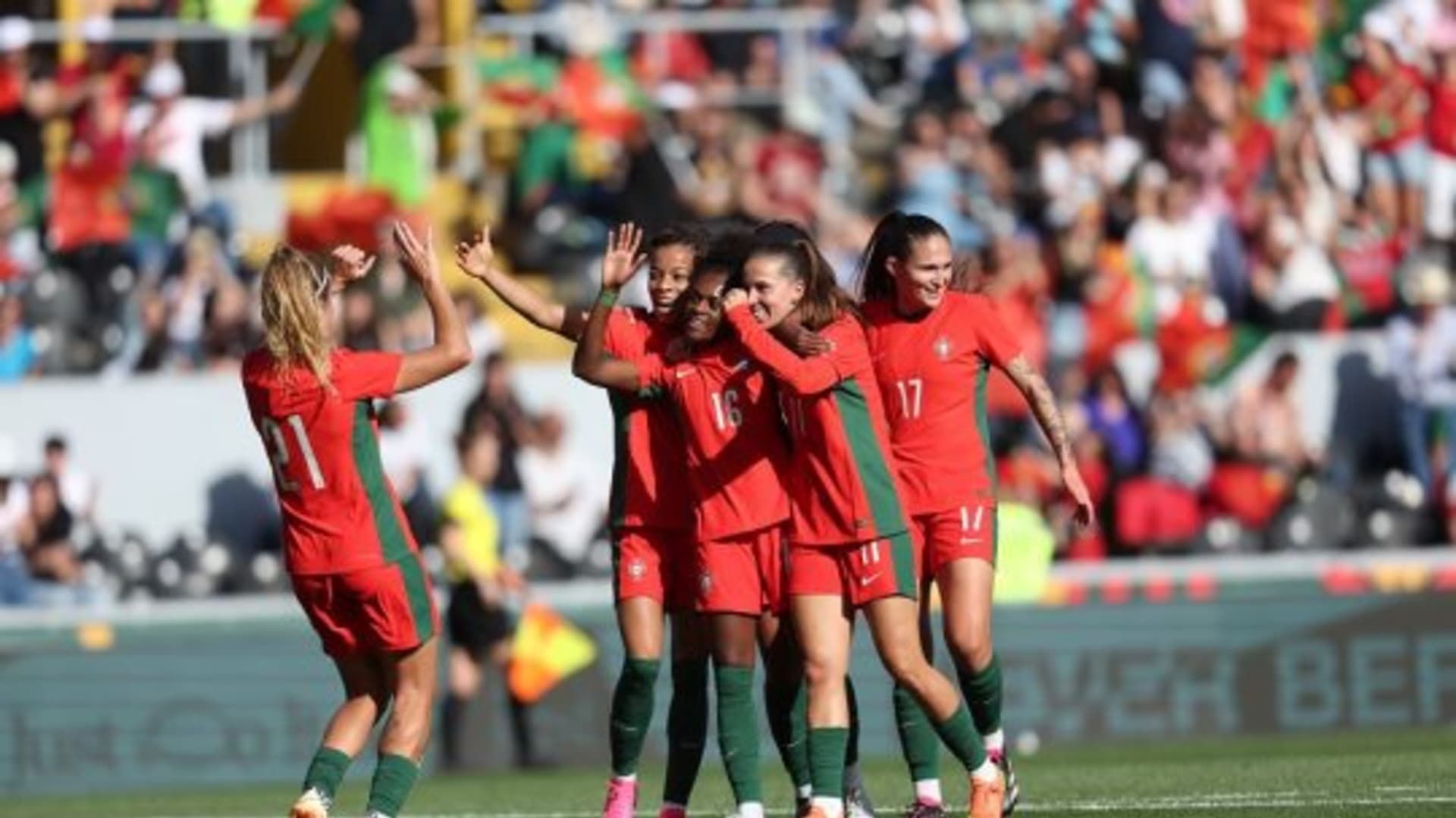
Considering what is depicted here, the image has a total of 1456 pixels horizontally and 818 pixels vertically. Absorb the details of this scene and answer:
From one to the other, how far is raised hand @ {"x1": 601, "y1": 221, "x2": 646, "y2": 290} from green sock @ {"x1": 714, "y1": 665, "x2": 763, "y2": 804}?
136 cm

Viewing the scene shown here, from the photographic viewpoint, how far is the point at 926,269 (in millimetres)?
12805

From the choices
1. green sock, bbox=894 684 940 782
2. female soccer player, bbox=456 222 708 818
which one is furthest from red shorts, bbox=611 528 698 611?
green sock, bbox=894 684 940 782

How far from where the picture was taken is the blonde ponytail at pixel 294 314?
38.2ft

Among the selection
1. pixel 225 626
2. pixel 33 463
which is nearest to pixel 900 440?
pixel 225 626

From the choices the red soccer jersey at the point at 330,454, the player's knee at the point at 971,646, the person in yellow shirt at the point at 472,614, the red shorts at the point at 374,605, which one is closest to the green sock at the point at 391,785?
the red shorts at the point at 374,605

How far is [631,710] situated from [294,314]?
1.88 m

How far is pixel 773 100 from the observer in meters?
24.2

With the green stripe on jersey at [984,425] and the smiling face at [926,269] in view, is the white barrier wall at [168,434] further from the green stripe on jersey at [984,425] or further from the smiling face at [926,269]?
the smiling face at [926,269]

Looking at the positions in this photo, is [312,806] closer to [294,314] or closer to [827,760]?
[294,314]

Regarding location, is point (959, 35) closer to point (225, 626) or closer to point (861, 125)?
point (861, 125)

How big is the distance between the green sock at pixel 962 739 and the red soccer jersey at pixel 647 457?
1.13 meters

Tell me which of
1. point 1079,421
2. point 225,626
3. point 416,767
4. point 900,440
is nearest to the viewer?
point 416,767

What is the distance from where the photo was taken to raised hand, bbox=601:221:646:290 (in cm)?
1200

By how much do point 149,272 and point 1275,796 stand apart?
32.7 ft
